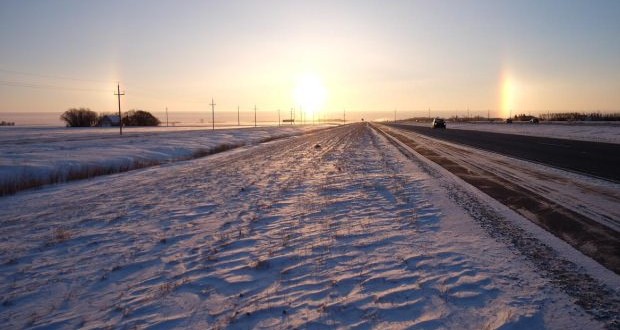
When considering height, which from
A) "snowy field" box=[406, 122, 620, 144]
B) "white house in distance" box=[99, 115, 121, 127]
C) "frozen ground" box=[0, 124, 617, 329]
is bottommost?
"frozen ground" box=[0, 124, 617, 329]

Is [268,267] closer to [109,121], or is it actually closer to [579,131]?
[579,131]

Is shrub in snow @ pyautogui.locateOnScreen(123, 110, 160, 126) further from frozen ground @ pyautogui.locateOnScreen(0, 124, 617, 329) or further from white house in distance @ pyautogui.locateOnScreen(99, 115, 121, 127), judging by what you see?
frozen ground @ pyautogui.locateOnScreen(0, 124, 617, 329)

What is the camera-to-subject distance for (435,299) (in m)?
4.55

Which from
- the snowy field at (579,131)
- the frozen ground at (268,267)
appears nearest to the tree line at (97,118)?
the snowy field at (579,131)

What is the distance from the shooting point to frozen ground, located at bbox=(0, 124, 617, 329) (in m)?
4.28

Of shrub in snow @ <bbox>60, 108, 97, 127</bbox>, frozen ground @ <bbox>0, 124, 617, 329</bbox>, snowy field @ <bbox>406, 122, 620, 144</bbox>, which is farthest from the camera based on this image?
shrub in snow @ <bbox>60, 108, 97, 127</bbox>

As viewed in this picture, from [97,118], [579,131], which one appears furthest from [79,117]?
[579,131]

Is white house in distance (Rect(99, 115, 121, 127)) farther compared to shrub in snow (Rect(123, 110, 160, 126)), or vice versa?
shrub in snow (Rect(123, 110, 160, 126))

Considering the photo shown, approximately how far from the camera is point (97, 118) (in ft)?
373

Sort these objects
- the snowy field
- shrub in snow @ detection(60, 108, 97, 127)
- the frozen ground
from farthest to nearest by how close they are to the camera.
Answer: shrub in snow @ detection(60, 108, 97, 127)
the snowy field
the frozen ground

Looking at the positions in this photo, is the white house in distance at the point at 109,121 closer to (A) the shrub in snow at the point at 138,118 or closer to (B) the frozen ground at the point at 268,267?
(A) the shrub in snow at the point at 138,118

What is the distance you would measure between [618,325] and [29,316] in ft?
18.6

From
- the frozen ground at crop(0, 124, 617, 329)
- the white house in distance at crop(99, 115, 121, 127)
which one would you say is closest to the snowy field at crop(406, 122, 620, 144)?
the frozen ground at crop(0, 124, 617, 329)

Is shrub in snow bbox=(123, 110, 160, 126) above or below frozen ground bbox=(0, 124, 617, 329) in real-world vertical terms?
above
